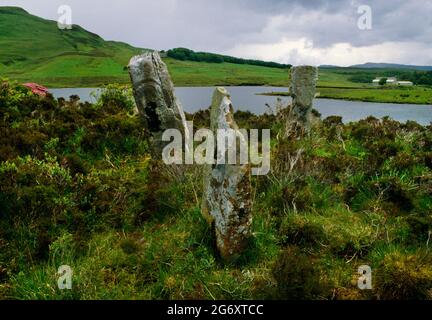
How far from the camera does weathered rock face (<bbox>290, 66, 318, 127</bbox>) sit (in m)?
13.0

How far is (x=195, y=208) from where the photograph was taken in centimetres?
728

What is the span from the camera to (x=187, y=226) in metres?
6.93

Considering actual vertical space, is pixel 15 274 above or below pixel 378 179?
below

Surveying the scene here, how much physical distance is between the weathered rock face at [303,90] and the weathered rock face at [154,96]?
4.35 m

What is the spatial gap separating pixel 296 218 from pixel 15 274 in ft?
13.8

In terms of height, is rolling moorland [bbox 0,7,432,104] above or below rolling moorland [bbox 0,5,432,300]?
above

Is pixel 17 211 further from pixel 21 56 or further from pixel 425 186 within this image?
pixel 21 56

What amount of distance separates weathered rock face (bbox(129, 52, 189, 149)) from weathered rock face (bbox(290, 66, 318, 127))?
4.35 meters

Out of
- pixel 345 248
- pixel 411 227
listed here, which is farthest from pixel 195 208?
pixel 411 227
